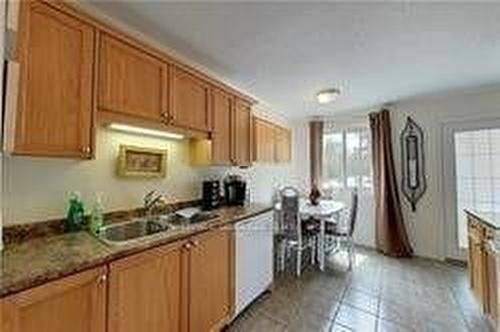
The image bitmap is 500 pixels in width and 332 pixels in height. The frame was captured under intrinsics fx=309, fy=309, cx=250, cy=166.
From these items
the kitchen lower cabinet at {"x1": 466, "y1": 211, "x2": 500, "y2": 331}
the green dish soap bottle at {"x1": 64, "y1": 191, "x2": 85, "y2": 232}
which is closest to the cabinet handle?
the green dish soap bottle at {"x1": 64, "y1": 191, "x2": 85, "y2": 232}

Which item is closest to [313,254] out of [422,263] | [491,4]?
[422,263]

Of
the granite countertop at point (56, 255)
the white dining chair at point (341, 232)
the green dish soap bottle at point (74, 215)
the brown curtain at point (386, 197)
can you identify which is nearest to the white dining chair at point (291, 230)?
the white dining chair at point (341, 232)

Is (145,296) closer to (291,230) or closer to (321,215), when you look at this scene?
(291,230)

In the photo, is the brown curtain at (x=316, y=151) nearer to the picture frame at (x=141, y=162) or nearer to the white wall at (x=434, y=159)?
the white wall at (x=434, y=159)

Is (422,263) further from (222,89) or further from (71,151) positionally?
(71,151)

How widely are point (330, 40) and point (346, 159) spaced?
3261 mm

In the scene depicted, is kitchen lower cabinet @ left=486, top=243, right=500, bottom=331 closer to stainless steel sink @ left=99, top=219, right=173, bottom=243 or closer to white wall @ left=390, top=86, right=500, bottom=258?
white wall @ left=390, top=86, right=500, bottom=258

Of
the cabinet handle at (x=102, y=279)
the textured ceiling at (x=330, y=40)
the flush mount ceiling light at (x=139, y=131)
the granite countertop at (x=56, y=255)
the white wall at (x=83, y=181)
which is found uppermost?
the textured ceiling at (x=330, y=40)

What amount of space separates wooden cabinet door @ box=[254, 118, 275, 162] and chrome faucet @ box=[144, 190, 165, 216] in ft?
5.47

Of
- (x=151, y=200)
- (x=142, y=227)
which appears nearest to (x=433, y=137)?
(x=151, y=200)

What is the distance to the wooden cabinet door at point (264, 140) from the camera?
421cm

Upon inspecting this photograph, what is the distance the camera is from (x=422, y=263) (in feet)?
13.9

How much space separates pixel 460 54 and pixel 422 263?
2772 millimetres

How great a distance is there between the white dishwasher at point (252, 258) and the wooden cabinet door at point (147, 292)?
801 mm
